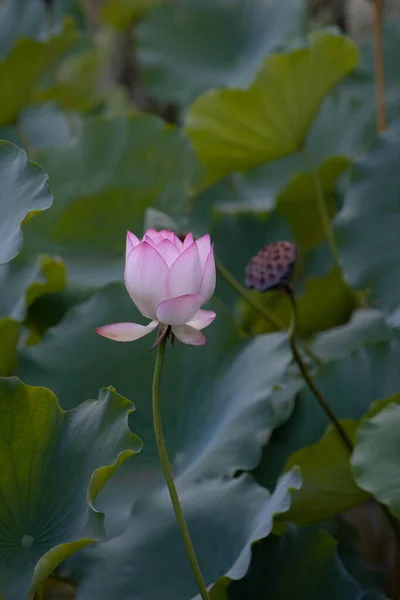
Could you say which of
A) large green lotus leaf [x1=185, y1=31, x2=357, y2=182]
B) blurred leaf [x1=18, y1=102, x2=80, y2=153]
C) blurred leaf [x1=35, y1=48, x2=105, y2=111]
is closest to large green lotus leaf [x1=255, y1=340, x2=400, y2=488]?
large green lotus leaf [x1=185, y1=31, x2=357, y2=182]

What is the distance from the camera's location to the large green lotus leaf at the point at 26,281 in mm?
931

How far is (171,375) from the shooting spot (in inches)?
36.1

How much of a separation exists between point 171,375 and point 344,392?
209 mm

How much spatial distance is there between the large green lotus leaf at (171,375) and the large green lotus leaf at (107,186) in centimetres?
30

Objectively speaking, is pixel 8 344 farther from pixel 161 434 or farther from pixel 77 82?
pixel 77 82

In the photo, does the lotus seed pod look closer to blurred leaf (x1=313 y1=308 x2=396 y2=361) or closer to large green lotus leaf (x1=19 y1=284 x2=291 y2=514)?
large green lotus leaf (x1=19 y1=284 x2=291 y2=514)

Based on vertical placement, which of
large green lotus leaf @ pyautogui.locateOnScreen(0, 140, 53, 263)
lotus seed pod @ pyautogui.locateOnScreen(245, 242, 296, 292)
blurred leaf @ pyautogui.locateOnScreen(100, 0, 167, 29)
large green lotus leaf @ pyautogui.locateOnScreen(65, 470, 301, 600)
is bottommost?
blurred leaf @ pyautogui.locateOnScreen(100, 0, 167, 29)

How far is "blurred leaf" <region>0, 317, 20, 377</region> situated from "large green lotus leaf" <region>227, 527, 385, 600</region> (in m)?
0.34

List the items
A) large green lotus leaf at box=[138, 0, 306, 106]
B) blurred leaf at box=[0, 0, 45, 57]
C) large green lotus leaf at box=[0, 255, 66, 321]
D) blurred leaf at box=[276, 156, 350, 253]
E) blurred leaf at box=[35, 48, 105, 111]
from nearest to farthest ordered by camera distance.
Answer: large green lotus leaf at box=[0, 255, 66, 321] < blurred leaf at box=[276, 156, 350, 253] < blurred leaf at box=[0, 0, 45, 57] < large green lotus leaf at box=[138, 0, 306, 106] < blurred leaf at box=[35, 48, 105, 111]

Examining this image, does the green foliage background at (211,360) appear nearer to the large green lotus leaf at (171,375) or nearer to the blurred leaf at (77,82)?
the large green lotus leaf at (171,375)

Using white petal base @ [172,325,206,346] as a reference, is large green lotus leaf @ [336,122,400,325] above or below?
below

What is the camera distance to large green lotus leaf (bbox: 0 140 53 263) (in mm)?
650

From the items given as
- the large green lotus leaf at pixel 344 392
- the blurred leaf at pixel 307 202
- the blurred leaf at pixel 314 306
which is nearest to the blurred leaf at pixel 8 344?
the large green lotus leaf at pixel 344 392

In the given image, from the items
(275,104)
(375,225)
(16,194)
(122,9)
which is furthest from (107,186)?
(122,9)
